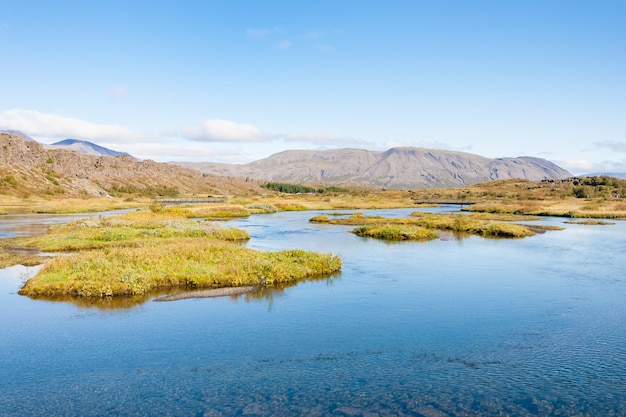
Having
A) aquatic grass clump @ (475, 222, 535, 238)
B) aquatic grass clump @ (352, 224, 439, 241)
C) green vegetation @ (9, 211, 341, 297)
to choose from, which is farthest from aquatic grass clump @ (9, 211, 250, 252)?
aquatic grass clump @ (475, 222, 535, 238)

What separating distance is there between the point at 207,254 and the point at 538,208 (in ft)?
281

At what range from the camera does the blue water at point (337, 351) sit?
14.9m

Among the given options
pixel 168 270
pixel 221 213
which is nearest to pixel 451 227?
pixel 221 213

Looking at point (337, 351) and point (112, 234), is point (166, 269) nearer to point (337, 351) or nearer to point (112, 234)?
point (337, 351)

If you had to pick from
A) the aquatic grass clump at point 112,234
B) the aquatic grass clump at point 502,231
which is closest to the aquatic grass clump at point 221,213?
the aquatic grass clump at point 112,234

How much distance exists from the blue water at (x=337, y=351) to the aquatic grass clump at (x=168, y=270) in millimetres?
1755

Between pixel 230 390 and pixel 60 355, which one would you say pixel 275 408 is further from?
pixel 60 355

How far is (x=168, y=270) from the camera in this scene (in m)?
31.1

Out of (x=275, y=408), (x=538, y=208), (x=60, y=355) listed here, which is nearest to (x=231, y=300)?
(x=60, y=355)

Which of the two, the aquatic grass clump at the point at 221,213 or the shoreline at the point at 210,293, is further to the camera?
the aquatic grass clump at the point at 221,213

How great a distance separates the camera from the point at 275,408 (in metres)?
14.5

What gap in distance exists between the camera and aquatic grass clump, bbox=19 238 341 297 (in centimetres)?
2766

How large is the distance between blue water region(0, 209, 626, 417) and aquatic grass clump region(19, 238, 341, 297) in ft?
5.76

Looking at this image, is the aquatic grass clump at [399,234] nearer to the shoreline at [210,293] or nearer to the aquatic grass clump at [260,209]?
the shoreline at [210,293]
